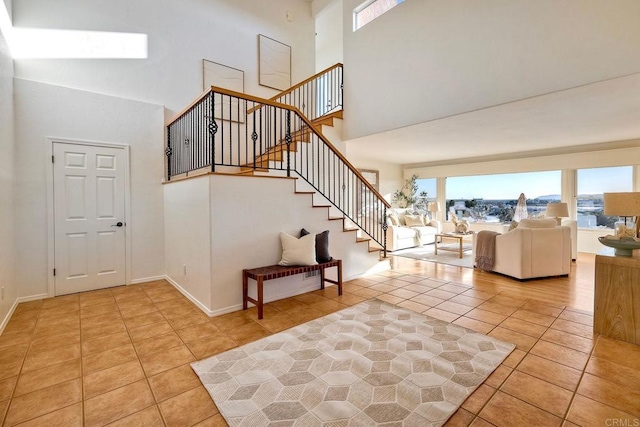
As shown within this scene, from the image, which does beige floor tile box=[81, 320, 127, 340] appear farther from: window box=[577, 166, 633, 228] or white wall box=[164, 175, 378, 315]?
window box=[577, 166, 633, 228]

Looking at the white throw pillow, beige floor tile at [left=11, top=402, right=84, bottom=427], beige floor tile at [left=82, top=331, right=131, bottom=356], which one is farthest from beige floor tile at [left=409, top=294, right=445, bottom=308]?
beige floor tile at [left=11, top=402, right=84, bottom=427]

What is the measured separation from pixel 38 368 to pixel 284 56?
20.5 feet

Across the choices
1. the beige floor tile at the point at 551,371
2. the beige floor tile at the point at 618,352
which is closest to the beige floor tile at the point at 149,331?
the beige floor tile at the point at 551,371

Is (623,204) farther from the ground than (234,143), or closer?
closer

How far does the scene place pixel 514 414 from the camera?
5.52 ft

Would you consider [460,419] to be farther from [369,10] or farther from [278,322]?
[369,10]

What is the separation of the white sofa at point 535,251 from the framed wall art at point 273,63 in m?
5.17

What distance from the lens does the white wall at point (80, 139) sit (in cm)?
356

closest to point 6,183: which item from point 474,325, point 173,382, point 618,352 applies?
point 173,382

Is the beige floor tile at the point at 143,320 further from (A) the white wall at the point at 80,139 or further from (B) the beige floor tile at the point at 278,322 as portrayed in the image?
(A) the white wall at the point at 80,139

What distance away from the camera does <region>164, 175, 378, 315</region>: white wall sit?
10.2ft

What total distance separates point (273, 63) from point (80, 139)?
379 centimetres

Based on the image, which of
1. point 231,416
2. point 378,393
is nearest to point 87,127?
point 231,416

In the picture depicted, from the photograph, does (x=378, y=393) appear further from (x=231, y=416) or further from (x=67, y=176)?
(x=67, y=176)
